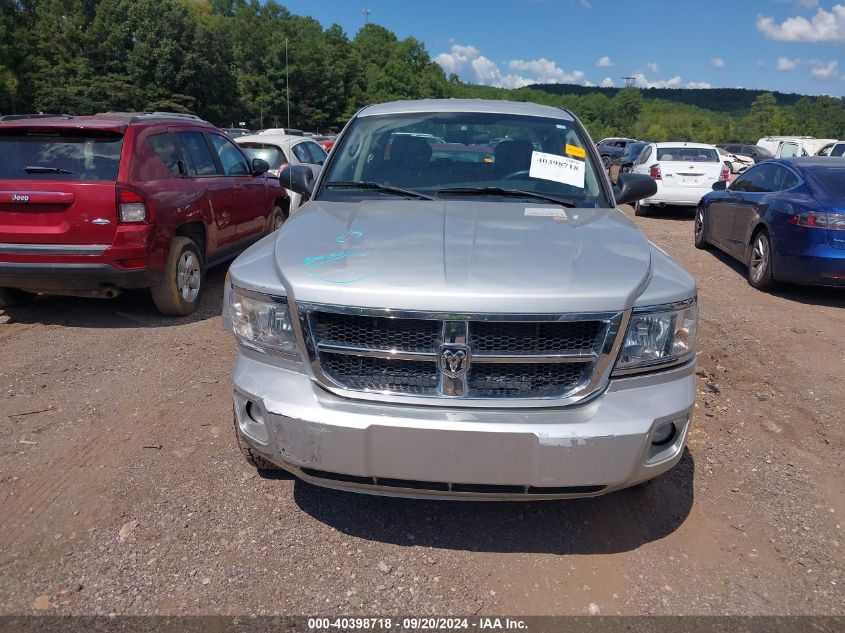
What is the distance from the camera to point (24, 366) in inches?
188

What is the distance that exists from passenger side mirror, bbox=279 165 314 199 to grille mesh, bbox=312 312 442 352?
1859 millimetres

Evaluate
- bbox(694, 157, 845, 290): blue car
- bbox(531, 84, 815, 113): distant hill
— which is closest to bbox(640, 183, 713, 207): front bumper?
bbox(694, 157, 845, 290): blue car

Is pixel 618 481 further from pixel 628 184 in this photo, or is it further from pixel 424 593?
pixel 628 184

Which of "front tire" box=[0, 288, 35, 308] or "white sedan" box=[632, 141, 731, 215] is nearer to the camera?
"front tire" box=[0, 288, 35, 308]

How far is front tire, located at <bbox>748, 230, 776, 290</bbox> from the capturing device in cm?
743

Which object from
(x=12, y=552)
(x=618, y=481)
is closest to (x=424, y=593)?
(x=618, y=481)

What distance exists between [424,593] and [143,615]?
1042 mm

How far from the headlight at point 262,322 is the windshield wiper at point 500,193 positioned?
1.34 m

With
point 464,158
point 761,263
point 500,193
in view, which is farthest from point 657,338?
point 761,263

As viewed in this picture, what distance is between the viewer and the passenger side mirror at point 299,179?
4238 mm

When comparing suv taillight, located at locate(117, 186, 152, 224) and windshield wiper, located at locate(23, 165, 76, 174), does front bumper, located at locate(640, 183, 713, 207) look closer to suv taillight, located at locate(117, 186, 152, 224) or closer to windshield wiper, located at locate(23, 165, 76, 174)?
suv taillight, located at locate(117, 186, 152, 224)

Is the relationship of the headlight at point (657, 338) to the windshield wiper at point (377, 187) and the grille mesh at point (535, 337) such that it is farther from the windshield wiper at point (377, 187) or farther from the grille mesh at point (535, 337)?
the windshield wiper at point (377, 187)

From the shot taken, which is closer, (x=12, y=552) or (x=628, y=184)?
(x=12, y=552)

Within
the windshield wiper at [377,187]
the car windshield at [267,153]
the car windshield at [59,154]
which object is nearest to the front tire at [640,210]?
the car windshield at [267,153]
